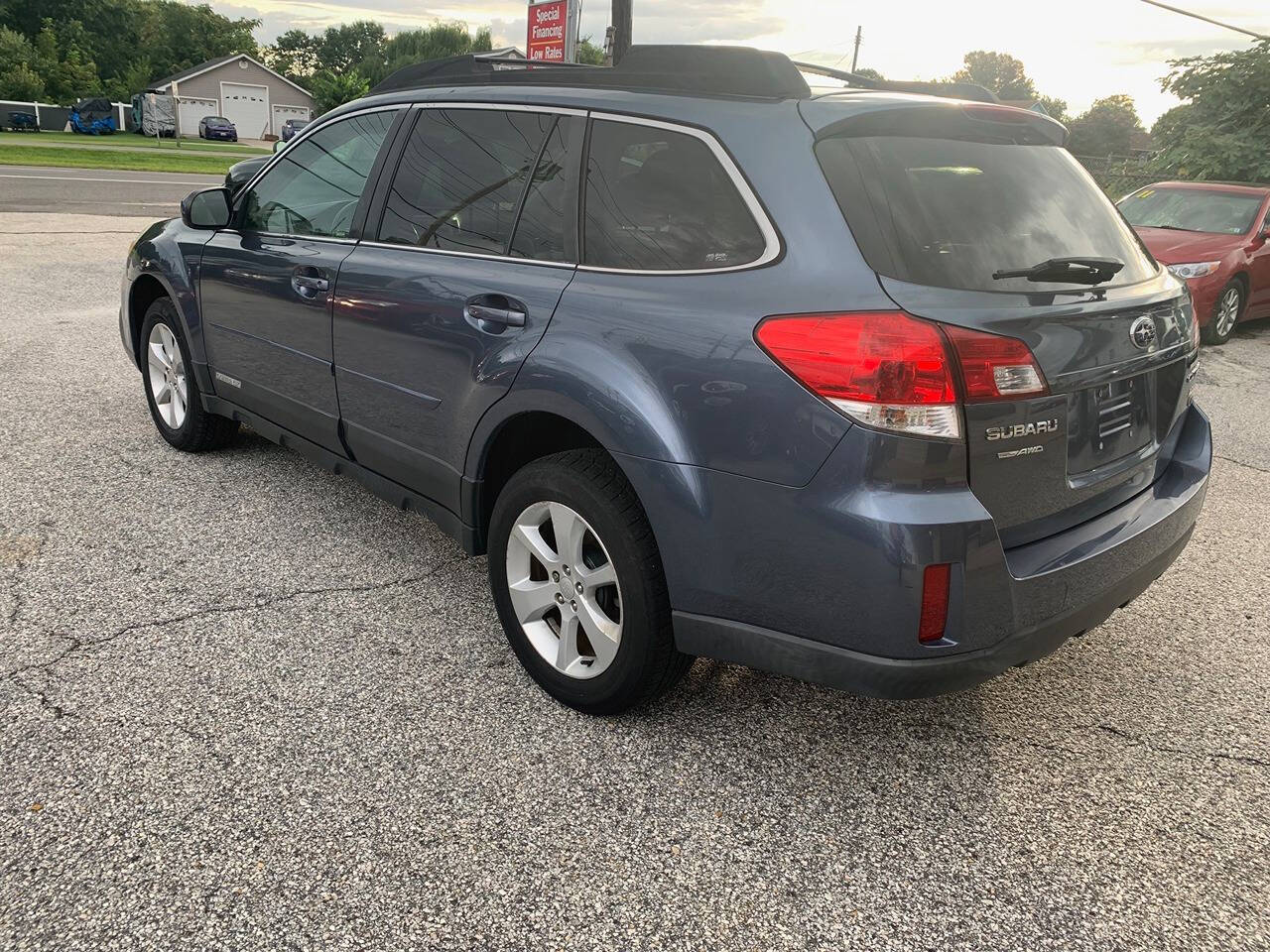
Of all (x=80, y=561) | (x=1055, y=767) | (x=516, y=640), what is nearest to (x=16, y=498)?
(x=80, y=561)

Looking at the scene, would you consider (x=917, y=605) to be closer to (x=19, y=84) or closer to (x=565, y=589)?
(x=565, y=589)

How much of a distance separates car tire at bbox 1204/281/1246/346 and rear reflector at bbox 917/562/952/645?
8943mm

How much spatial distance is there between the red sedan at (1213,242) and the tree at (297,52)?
3859 inches

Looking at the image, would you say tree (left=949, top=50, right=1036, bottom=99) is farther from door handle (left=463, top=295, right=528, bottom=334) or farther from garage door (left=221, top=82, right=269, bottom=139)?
door handle (left=463, top=295, right=528, bottom=334)

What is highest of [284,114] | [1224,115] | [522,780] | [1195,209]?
[284,114]

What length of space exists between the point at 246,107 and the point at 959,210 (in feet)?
255

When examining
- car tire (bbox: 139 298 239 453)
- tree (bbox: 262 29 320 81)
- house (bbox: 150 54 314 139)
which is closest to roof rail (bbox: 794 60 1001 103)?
car tire (bbox: 139 298 239 453)

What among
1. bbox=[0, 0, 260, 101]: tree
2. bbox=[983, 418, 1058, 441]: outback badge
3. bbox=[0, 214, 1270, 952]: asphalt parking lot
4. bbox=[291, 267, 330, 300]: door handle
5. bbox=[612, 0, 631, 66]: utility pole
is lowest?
bbox=[0, 214, 1270, 952]: asphalt parking lot

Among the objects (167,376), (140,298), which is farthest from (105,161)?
(167,376)

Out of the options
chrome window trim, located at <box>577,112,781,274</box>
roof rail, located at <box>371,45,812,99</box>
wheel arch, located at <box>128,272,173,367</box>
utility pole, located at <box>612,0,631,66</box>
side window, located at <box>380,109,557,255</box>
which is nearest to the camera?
chrome window trim, located at <box>577,112,781,274</box>

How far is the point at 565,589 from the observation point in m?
2.81

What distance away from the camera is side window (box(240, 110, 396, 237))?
3.59m

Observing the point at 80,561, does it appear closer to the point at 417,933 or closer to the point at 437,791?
the point at 437,791

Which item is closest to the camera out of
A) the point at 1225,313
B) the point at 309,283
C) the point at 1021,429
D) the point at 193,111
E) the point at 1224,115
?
the point at 1021,429
